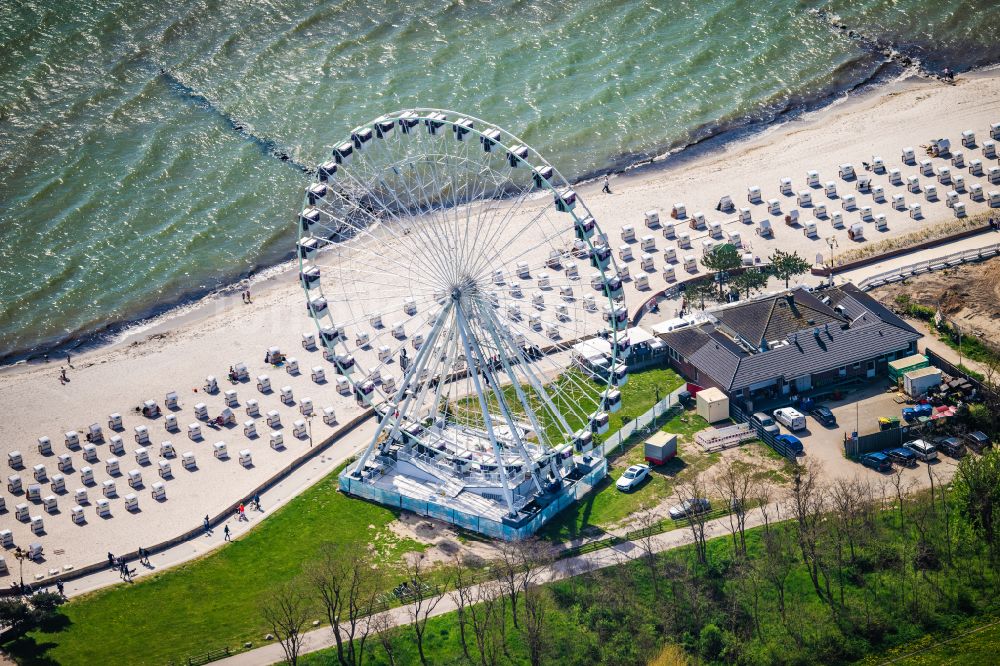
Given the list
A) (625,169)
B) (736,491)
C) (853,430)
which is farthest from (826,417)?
(625,169)

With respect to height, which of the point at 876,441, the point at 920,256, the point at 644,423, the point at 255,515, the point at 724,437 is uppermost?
the point at 920,256

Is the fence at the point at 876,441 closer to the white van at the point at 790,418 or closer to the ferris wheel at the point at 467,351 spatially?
the white van at the point at 790,418

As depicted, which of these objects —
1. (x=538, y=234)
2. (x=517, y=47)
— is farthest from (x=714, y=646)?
(x=517, y=47)

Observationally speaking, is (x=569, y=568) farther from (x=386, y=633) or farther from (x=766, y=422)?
(x=766, y=422)

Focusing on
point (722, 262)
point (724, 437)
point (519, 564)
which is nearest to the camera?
point (519, 564)

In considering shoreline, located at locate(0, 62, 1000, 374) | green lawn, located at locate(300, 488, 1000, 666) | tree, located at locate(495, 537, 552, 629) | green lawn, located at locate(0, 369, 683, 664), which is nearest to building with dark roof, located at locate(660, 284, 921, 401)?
green lawn, located at locate(0, 369, 683, 664)

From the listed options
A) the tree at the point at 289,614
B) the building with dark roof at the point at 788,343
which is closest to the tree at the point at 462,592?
the tree at the point at 289,614
